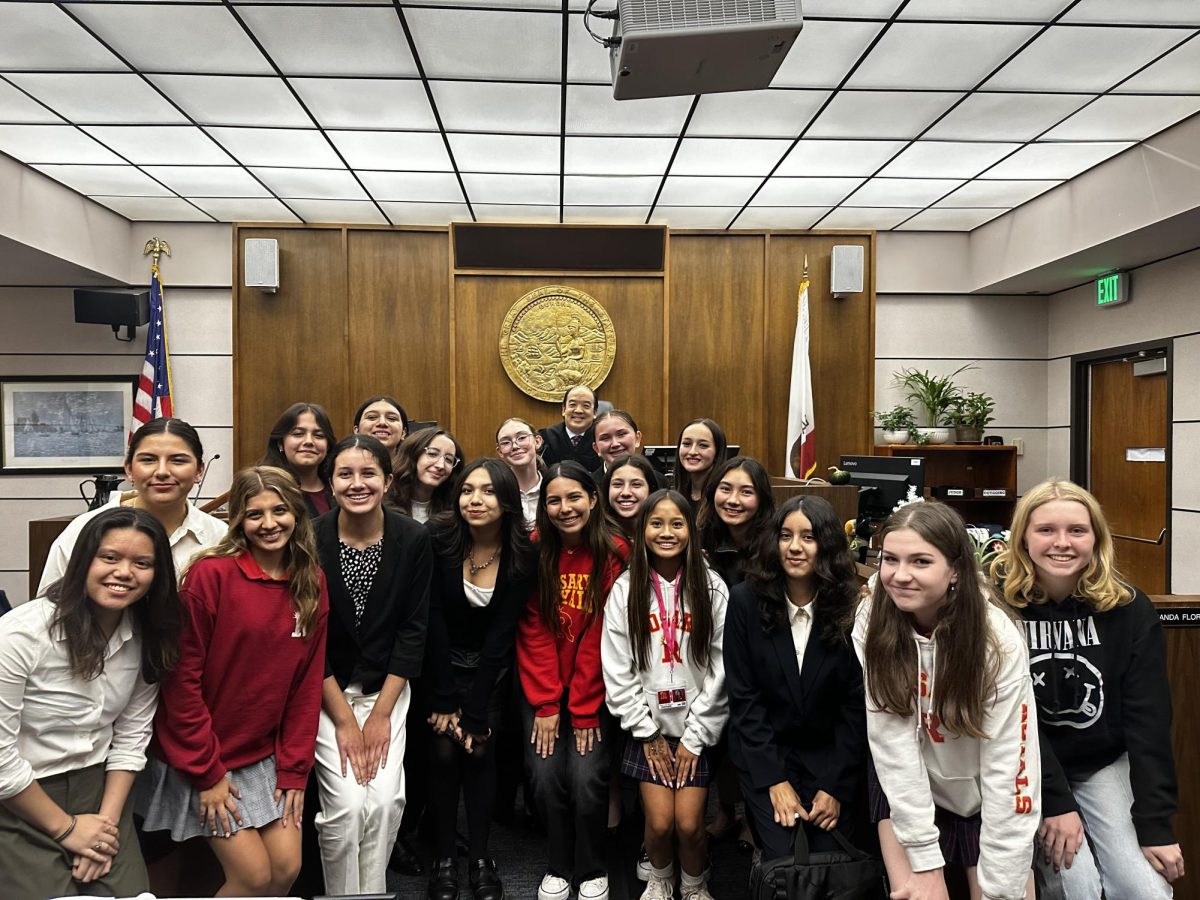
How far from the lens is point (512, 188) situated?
553cm

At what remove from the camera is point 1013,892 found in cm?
177

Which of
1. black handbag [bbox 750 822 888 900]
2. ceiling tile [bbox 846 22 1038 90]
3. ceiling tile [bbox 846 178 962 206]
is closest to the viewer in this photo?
black handbag [bbox 750 822 888 900]

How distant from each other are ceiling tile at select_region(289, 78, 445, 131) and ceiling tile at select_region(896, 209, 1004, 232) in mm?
4181

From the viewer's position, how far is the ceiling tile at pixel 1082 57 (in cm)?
344

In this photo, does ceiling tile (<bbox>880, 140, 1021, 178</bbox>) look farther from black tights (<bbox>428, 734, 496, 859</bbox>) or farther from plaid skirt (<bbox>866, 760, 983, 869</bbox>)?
black tights (<bbox>428, 734, 496, 859</bbox>)

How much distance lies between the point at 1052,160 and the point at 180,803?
5.88m

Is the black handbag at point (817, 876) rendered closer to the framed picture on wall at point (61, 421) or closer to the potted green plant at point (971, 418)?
the potted green plant at point (971, 418)

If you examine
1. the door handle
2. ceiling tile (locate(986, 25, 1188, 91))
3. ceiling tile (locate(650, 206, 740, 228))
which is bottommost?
the door handle

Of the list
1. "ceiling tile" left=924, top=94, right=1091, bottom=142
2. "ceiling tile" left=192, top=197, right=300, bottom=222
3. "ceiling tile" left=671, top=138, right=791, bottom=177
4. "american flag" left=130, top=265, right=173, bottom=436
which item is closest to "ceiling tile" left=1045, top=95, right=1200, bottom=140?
"ceiling tile" left=924, top=94, right=1091, bottom=142

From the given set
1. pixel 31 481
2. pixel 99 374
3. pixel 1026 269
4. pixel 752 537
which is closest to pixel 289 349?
pixel 99 374

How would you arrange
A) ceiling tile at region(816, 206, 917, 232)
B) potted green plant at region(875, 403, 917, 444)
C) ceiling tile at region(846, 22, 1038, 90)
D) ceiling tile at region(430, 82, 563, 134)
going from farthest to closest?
potted green plant at region(875, 403, 917, 444), ceiling tile at region(816, 206, 917, 232), ceiling tile at region(430, 82, 563, 134), ceiling tile at region(846, 22, 1038, 90)

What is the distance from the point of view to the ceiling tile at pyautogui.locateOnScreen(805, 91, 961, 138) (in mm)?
4077

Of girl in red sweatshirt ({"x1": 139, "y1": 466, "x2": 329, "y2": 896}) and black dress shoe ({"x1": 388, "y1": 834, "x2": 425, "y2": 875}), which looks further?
black dress shoe ({"x1": 388, "y1": 834, "x2": 425, "y2": 875})

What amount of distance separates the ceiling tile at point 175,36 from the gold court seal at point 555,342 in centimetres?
259
